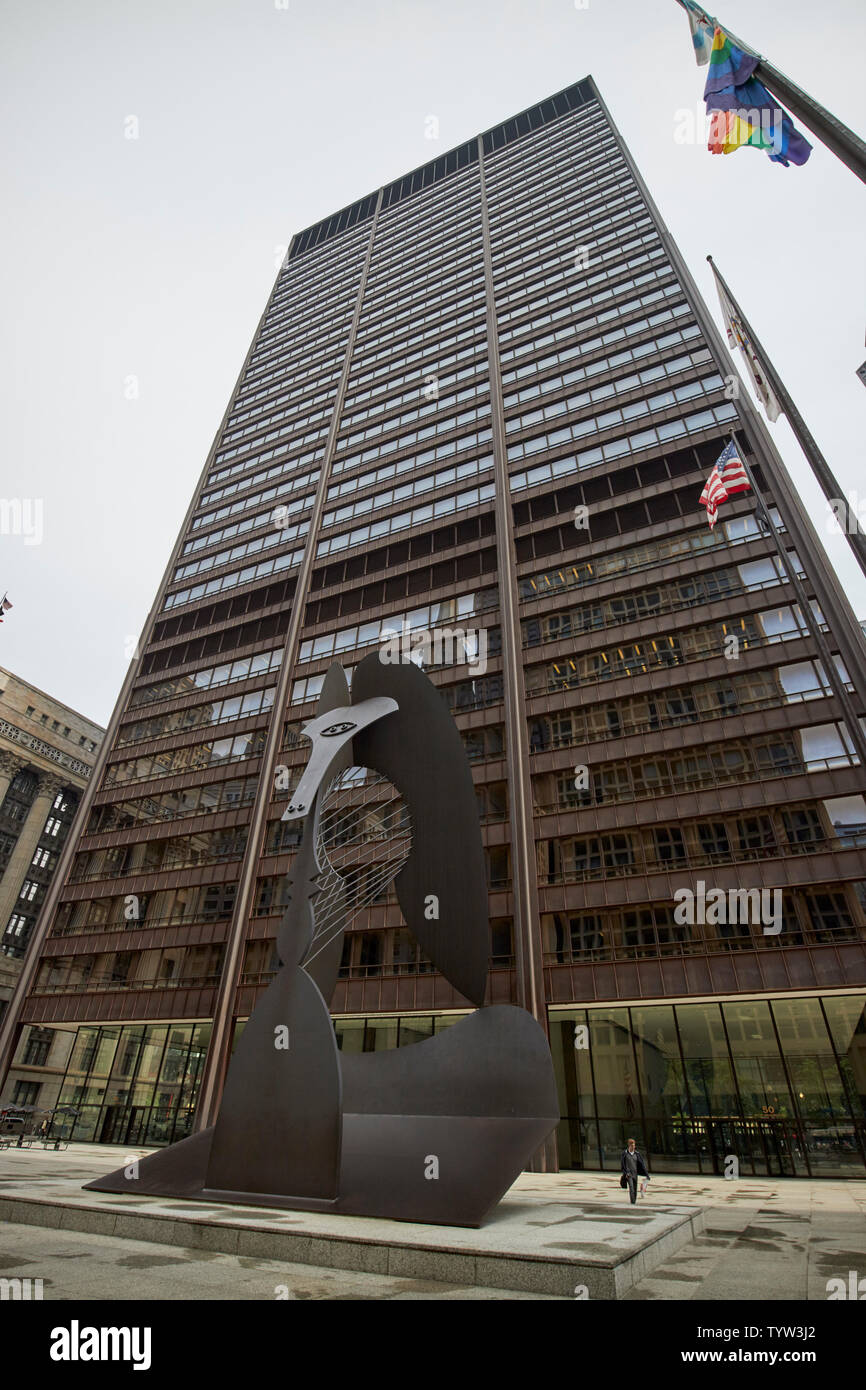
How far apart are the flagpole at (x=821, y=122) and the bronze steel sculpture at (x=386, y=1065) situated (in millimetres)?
9051

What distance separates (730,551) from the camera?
2838 centimetres

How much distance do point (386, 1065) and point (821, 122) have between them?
13833 mm

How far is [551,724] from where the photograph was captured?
1114 inches

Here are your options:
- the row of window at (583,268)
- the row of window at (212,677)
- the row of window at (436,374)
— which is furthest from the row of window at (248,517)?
the row of window at (583,268)

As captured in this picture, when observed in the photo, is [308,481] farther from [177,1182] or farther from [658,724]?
[177,1182]

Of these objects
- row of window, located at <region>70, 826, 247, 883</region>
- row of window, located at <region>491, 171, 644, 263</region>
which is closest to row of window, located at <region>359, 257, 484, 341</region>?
row of window, located at <region>491, 171, 644, 263</region>

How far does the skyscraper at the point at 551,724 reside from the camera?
70.3ft

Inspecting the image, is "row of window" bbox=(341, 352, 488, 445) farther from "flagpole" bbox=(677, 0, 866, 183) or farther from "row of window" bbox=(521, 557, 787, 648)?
"flagpole" bbox=(677, 0, 866, 183)

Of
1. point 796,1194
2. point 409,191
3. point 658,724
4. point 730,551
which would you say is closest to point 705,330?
point 730,551
